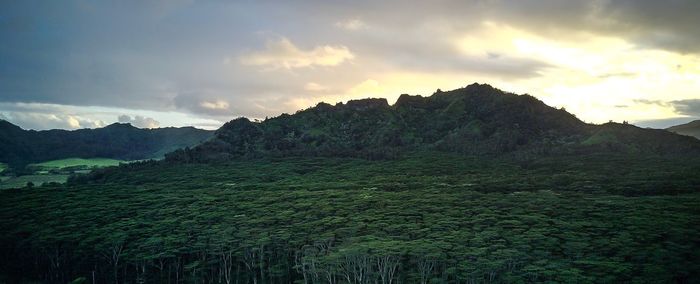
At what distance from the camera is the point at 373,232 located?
96562 millimetres

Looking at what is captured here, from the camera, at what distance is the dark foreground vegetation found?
7644 centimetres

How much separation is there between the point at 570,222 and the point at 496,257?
32.8 m

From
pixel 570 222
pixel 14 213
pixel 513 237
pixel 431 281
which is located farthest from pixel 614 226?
pixel 14 213

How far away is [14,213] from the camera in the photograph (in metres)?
129

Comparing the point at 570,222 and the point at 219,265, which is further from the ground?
the point at 570,222

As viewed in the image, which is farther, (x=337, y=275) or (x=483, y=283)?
(x=337, y=275)

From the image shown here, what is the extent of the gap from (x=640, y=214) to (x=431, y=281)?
193ft

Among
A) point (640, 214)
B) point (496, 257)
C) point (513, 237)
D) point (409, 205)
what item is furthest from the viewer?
point (409, 205)

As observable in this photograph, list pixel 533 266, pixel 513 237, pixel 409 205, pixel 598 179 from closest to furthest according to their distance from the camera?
pixel 533 266, pixel 513 237, pixel 409 205, pixel 598 179

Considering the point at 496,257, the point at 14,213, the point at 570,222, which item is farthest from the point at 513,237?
the point at 14,213

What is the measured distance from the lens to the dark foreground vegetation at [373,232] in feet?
251

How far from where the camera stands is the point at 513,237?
8638cm

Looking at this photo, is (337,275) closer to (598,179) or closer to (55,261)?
(55,261)

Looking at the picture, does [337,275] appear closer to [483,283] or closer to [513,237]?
[483,283]
